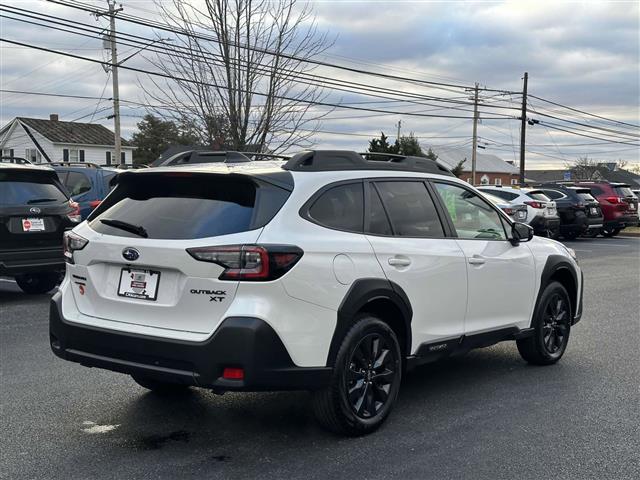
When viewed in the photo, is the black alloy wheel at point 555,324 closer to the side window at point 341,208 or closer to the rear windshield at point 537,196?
the side window at point 341,208

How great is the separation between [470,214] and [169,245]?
2.62 meters

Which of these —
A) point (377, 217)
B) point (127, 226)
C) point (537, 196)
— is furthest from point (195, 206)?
point (537, 196)

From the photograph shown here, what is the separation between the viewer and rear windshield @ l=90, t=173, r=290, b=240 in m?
4.09

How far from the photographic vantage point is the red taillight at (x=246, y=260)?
12.8 feet

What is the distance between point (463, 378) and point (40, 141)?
188 feet

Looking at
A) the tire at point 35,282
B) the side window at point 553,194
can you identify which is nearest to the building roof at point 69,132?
the side window at point 553,194

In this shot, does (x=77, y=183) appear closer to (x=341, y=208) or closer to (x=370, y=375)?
(x=341, y=208)

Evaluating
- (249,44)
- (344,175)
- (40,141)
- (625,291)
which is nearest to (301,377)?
(344,175)

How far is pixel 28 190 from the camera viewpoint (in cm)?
942

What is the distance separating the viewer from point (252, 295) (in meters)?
3.88

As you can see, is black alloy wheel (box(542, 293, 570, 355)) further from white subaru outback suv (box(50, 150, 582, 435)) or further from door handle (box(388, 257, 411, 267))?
door handle (box(388, 257, 411, 267))

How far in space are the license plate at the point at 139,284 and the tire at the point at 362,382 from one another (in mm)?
1143

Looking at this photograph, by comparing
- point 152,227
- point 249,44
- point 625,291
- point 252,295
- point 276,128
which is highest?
point 249,44

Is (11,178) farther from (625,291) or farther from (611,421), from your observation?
(625,291)
